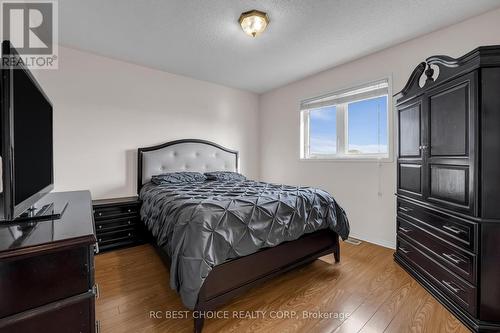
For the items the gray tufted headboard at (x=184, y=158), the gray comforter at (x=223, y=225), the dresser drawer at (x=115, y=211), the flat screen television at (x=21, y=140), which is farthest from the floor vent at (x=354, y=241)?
the flat screen television at (x=21, y=140)

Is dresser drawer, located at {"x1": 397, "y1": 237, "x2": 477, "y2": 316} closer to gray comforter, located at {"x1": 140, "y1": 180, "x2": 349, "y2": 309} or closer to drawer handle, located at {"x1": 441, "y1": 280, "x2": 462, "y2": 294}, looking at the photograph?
drawer handle, located at {"x1": 441, "y1": 280, "x2": 462, "y2": 294}

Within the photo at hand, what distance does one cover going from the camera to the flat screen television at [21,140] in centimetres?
76

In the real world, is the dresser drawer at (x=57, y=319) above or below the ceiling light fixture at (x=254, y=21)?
below

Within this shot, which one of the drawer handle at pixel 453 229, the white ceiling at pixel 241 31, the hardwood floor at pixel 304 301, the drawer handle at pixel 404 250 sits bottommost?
the hardwood floor at pixel 304 301

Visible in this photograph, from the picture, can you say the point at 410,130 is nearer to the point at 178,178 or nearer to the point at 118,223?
the point at 178,178

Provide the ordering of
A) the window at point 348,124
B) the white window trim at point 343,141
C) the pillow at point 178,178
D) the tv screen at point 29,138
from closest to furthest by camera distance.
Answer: the tv screen at point 29,138, the white window trim at point 343,141, the window at point 348,124, the pillow at point 178,178

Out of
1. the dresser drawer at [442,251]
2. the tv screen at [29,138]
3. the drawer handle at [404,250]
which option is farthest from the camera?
the drawer handle at [404,250]

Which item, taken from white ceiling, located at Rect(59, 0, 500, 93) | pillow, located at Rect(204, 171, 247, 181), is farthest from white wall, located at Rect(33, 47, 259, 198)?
pillow, located at Rect(204, 171, 247, 181)

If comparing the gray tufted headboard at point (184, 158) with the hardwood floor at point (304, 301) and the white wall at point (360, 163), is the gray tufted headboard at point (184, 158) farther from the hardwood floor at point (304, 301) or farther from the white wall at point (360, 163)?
the hardwood floor at point (304, 301)

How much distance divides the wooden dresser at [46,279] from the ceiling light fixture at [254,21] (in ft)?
6.91

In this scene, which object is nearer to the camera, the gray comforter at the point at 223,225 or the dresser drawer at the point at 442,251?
the gray comforter at the point at 223,225

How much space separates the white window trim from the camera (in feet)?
9.26

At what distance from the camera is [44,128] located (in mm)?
1392

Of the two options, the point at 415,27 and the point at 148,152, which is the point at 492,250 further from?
the point at 148,152
